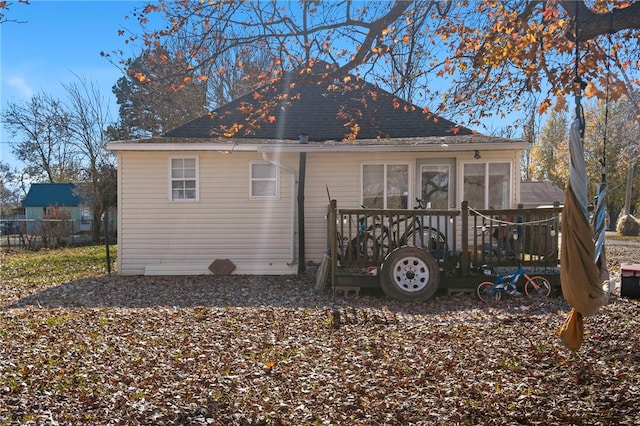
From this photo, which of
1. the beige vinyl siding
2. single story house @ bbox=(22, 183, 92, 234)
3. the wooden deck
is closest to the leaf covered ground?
the wooden deck

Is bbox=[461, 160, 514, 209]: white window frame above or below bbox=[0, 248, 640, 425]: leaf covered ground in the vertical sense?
above

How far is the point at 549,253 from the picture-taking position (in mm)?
8078

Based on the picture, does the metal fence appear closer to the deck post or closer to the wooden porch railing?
the wooden porch railing

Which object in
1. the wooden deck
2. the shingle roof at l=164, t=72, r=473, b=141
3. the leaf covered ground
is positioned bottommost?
the leaf covered ground

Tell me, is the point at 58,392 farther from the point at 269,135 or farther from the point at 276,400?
the point at 269,135

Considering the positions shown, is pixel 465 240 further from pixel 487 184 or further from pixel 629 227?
pixel 629 227

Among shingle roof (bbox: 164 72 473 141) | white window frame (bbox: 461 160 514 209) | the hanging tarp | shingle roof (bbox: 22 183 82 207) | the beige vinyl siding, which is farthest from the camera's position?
shingle roof (bbox: 22 183 82 207)

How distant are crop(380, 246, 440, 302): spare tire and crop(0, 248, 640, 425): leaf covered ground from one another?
0.24 meters

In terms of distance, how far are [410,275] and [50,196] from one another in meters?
29.4

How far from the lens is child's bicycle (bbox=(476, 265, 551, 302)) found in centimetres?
783

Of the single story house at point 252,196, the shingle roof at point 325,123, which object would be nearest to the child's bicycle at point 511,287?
the single story house at point 252,196

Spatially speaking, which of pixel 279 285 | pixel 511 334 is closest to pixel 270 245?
pixel 279 285

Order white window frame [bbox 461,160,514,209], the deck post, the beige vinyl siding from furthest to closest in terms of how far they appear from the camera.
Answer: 1. the beige vinyl siding
2. white window frame [bbox 461,160,514,209]
3. the deck post

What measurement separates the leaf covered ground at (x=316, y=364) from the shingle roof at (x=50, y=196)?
25192mm
